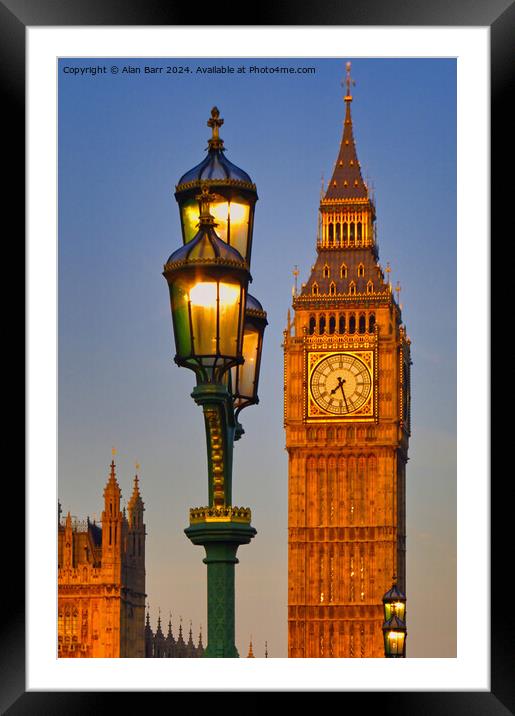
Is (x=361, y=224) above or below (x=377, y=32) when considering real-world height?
above

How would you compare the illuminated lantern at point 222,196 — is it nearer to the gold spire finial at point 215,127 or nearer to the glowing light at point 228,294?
the gold spire finial at point 215,127

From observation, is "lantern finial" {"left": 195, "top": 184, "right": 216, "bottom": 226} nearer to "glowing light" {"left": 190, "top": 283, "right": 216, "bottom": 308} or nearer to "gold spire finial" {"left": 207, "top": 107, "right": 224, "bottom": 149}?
"glowing light" {"left": 190, "top": 283, "right": 216, "bottom": 308}

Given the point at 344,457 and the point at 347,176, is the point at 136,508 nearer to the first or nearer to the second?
the point at 344,457

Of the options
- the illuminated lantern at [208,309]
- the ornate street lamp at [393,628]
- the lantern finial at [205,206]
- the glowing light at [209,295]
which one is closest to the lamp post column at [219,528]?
the illuminated lantern at [208,309]

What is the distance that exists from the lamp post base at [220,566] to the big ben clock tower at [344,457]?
77.6 meters

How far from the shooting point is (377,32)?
14812mm

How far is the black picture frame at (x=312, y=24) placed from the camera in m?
13.9

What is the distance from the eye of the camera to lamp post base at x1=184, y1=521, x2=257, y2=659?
615 inches

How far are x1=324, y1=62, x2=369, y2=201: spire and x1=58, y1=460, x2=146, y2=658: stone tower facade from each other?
2298cm

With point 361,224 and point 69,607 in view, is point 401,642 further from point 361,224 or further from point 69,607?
point 361,224

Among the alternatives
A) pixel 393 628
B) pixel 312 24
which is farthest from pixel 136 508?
pixel 312 24
